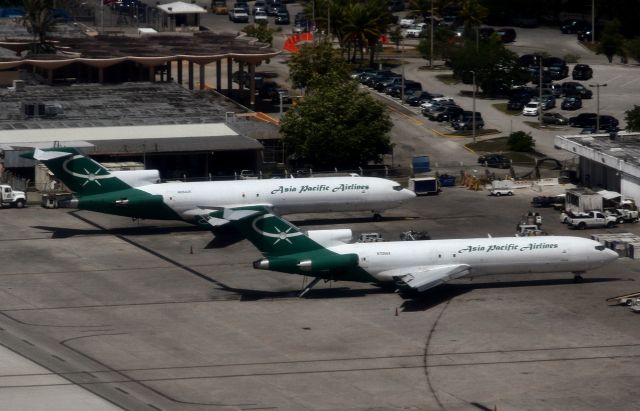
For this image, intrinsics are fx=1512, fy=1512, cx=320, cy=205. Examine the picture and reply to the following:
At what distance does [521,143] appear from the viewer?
504 feet

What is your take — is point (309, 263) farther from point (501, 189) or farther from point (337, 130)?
point (337, 130)

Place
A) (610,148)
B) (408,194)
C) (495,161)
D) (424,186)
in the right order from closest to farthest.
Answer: (408,194) → (610,148) → (424,186) → (495,161)

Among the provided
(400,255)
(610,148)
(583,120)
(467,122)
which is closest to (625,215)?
(610,148)

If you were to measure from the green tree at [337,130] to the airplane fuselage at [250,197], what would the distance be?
783 inches

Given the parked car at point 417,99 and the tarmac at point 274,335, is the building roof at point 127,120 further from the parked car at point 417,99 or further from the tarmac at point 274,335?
the tarmac at point 274,335

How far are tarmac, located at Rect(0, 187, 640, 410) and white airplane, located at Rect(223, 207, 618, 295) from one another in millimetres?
1765

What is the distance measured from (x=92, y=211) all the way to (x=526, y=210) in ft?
121

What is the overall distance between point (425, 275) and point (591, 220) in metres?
28.6

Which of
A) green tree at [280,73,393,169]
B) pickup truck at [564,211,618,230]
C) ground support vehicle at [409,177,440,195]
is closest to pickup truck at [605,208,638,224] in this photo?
pickup truck at [564,211,618,230]

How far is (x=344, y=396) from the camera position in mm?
78750

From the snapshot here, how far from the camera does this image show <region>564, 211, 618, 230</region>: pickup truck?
401 ft

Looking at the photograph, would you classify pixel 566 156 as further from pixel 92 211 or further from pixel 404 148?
pixel 92 211

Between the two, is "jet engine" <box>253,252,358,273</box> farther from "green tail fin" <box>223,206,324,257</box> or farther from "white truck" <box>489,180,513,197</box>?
"white truck" <box>489,180,513,197</box>

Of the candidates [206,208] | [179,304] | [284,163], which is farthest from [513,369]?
[284,163]
